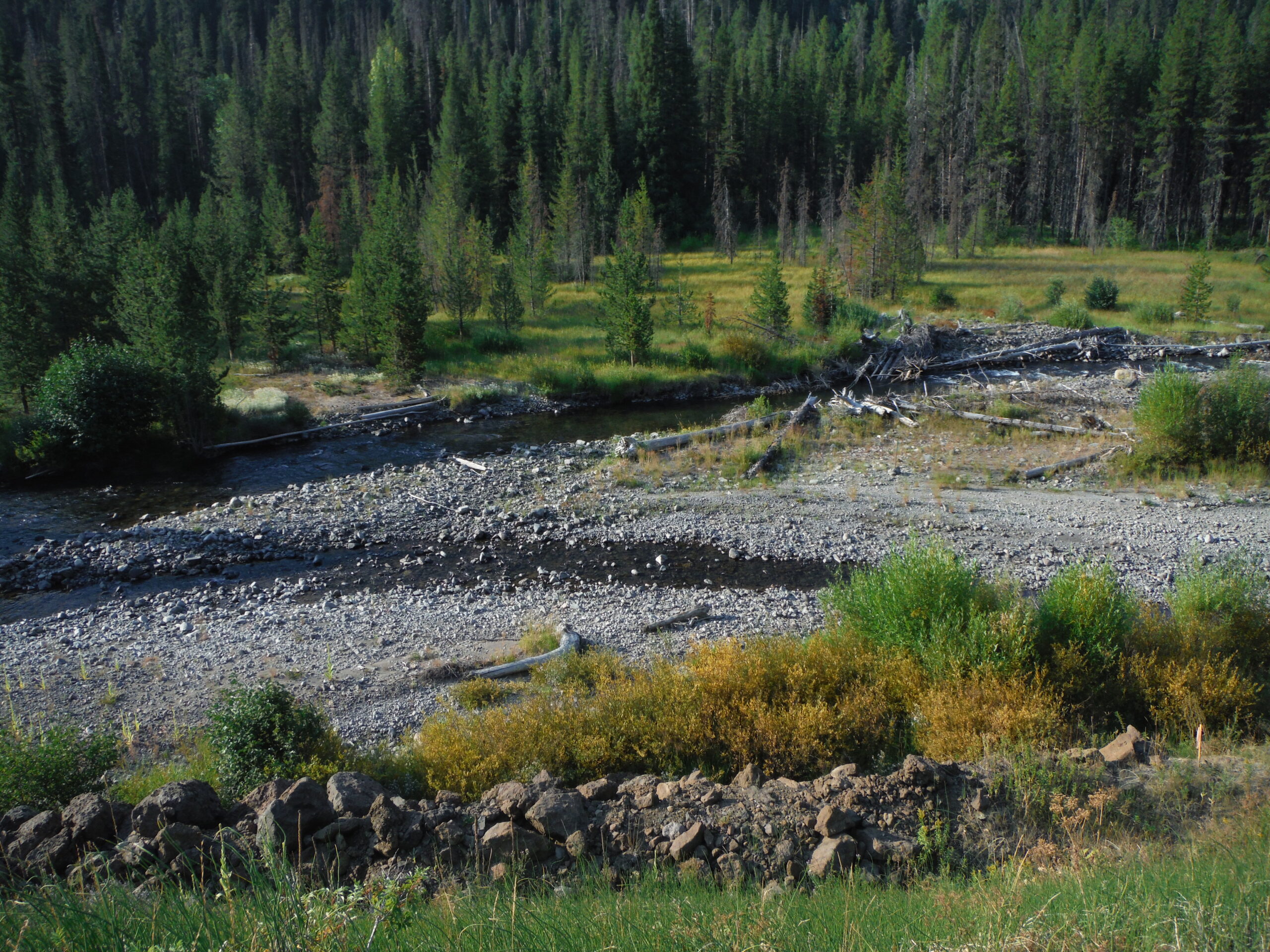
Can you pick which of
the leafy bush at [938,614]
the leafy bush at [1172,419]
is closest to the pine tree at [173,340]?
the leafy bush at [938,614]

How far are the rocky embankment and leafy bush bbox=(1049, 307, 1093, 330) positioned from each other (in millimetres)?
37461

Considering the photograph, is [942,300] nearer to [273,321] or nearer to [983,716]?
[273,321]

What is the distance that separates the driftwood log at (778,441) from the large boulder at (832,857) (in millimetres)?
14662

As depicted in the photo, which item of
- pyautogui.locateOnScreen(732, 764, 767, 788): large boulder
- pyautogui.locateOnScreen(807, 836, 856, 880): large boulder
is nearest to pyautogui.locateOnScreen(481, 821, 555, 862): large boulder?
pyautogui.locateOnScreen(732, 764, 767, 788): large boulder

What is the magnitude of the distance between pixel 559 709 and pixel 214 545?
11.7m

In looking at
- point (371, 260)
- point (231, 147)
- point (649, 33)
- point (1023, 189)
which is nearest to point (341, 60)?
point (231, 147)

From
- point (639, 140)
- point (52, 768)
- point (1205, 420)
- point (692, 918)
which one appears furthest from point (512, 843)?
point (639, 140)

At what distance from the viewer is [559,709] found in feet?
29.5

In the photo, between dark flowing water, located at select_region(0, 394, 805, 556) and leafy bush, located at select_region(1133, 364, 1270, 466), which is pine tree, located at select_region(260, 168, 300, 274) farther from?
leafy bush, located at select_region(1133, 364, 1270, 466)

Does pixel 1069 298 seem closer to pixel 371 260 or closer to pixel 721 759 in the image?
pixel 371 260

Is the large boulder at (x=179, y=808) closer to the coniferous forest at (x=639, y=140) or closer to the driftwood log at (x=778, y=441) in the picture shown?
the driftwood log at (x=778, y=441)

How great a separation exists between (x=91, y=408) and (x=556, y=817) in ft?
75.2

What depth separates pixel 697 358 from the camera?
3503cm

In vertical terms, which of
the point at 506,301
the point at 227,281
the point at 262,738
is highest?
the point at 227,281
